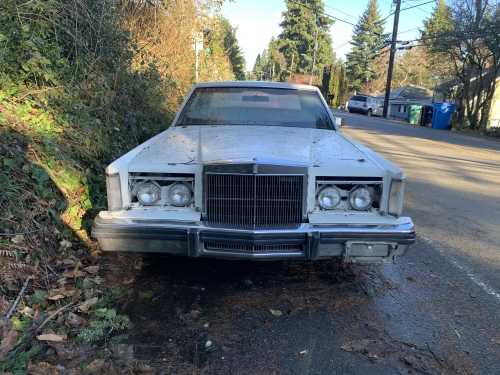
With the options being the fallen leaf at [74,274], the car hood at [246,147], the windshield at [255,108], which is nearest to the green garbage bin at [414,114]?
the windshield at [255,108]

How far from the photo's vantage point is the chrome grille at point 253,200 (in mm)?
3121

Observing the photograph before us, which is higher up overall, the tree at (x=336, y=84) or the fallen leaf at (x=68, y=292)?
the tree at (x=336, y=84)

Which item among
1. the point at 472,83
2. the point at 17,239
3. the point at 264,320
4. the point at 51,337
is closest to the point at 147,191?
the point at 17,239

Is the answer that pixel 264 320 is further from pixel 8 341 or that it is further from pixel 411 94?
pixel 411 94

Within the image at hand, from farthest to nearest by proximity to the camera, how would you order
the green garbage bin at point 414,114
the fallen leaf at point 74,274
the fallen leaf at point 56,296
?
1. the green garbage bin at point 414,114
2. the fallen leaf at point 74,274
3. the fallen leaf at point 56,296

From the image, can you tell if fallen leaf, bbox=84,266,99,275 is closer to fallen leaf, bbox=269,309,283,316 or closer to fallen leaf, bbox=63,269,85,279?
fallen leaf, bbox=63,269,85,279

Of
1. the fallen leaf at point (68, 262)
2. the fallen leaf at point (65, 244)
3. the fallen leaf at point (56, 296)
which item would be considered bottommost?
the fallen leaf at point (56, 296)

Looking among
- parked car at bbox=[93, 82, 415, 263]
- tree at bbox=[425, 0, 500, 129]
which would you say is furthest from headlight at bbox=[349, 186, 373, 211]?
tree at bbox=[425, 0, 500, 129]

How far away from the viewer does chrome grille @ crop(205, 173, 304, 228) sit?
3.12 meters

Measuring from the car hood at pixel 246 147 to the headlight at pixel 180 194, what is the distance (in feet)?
0.61

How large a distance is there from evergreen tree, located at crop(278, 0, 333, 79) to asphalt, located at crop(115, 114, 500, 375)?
70457mm

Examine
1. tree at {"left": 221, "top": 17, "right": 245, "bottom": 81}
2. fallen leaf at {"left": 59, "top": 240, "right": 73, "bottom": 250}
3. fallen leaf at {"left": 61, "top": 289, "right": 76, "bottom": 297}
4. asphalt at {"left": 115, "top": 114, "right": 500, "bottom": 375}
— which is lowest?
asphalt at {"left": 115, "top": 114, "right": 500, "bottom": 375}

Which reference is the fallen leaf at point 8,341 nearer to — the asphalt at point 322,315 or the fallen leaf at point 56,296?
the fallen leaf at point 56,296

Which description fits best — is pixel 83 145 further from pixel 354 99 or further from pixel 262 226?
pixel 354 99
